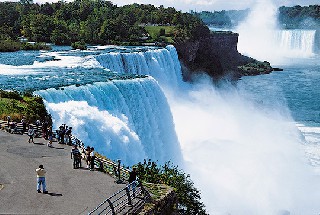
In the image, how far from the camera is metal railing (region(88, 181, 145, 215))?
13777 millimetres

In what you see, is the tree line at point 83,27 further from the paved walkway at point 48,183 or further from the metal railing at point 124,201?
the metal railing at point 124,201

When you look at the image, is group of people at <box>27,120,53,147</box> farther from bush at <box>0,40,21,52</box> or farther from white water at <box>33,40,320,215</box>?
bush at <box>0,40,21,52</box>

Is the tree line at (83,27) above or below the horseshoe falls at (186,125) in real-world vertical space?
above

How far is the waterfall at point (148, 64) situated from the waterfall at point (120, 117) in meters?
13.6

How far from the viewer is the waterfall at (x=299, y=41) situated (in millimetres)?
118312

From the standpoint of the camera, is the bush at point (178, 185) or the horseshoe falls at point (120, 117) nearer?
the bush at point (178, 185)

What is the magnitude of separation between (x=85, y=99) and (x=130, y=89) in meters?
5.01

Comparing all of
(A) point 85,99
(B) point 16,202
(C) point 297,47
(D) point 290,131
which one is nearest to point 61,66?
(A) point 85,99

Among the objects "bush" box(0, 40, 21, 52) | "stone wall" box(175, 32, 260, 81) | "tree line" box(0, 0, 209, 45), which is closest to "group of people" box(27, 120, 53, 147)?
"bush" box(0, 40, 21, 52)

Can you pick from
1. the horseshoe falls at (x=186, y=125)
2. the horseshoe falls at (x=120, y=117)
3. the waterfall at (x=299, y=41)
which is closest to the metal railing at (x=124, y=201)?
the horseshoe falls at (x=120, y=117)

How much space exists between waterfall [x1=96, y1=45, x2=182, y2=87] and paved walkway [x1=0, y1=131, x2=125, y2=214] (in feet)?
94.5

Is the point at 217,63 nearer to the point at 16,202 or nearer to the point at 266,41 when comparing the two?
the point at 266,41

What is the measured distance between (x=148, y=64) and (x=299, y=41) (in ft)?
256

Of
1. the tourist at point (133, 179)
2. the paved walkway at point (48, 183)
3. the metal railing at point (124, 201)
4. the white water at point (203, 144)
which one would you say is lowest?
the white water at point (203, 144)
